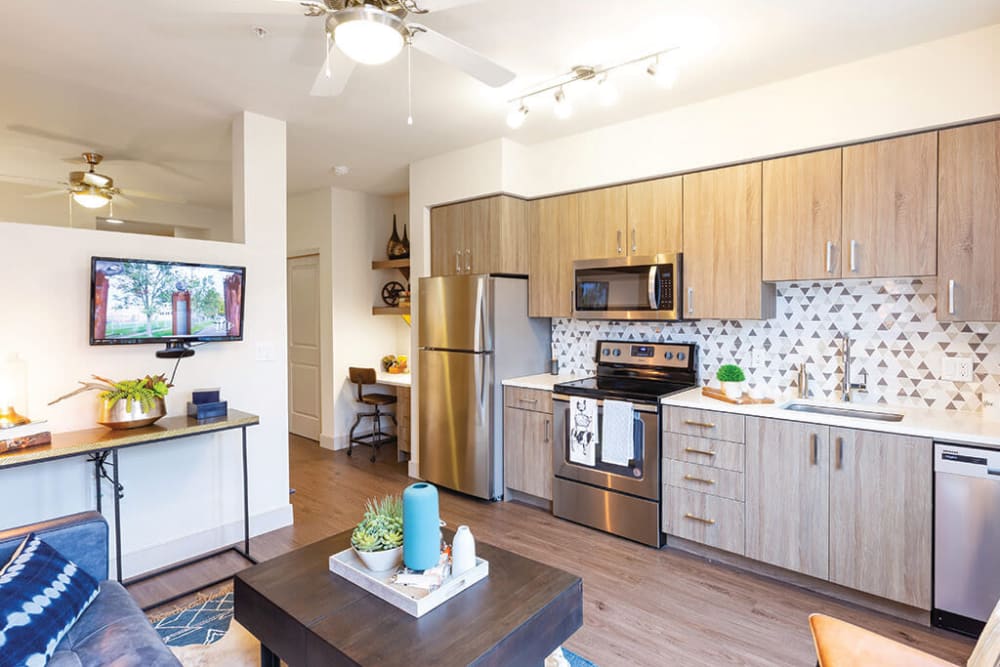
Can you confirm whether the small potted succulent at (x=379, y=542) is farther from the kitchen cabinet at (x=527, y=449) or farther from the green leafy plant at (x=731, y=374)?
the green leafy plant at (x=731, y=374)

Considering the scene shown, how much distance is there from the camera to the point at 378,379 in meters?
5.40

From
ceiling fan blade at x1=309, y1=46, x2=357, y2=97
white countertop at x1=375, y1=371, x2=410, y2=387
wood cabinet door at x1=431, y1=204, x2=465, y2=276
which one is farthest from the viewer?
white countertop at x1=375, y1=371, x2=410, y2=387

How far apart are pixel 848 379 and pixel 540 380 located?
6.47 ft

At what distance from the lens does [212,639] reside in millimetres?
A: 2273

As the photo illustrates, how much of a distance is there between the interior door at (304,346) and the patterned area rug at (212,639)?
3271mm

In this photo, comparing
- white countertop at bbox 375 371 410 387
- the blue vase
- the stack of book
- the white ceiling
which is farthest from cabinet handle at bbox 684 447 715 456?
the stack of book

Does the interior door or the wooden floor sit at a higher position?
the interior door

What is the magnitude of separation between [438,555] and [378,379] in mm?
3835

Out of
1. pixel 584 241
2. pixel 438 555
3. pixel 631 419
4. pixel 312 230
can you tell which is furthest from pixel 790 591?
pixel 312 230

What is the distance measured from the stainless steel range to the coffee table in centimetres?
150

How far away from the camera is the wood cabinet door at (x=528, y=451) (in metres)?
3.72

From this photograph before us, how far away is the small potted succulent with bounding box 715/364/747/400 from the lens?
10.0ft

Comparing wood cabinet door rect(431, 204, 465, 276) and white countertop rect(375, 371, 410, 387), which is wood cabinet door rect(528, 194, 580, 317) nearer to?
wood cabinet door rect(431, 204, 465, 276)

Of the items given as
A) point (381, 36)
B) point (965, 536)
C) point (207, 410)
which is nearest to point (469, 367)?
point (207, 410)
